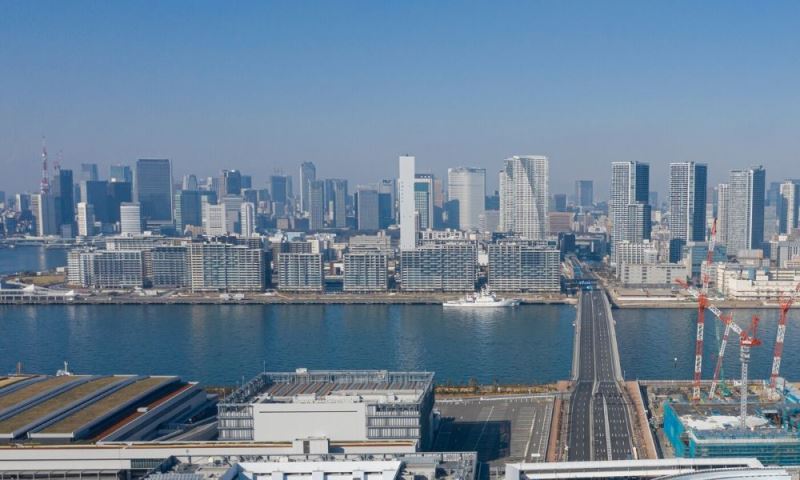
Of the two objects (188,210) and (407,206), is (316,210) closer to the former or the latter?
(188,210)

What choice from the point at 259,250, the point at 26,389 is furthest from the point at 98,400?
the point at 259,250

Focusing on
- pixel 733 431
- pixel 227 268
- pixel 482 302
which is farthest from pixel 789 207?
pixel 733 431

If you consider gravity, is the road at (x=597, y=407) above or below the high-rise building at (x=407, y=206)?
Result: below

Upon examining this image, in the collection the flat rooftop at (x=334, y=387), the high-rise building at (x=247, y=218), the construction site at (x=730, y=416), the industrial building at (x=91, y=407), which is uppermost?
the high-rise building at (x=247, y=218)

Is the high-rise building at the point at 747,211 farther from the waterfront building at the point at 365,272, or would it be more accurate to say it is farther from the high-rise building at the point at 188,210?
the high-rise building at the point at 188,210

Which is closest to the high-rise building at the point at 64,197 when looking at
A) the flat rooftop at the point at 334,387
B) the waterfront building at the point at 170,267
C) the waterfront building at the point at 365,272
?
the waterfront building at the point at 170,267

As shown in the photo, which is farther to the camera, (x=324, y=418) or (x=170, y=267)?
(x=170, y=267)
